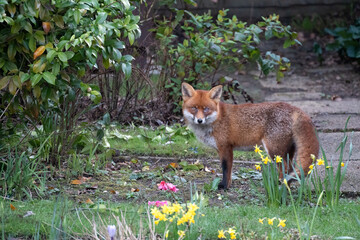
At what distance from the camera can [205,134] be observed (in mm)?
6012

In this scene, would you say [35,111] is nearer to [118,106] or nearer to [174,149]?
[174,149]

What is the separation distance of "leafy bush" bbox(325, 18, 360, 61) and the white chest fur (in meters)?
6.50

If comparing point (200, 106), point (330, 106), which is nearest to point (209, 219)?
point (200, 106)

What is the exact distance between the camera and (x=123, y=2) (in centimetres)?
457

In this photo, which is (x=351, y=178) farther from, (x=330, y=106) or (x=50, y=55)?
(x=330, y=106)

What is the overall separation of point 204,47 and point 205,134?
6.68 feet

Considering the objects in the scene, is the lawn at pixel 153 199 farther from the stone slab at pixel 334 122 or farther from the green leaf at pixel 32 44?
the stone slab at pixel 334 122

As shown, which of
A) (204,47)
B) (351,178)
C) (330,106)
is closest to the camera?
(351,178)

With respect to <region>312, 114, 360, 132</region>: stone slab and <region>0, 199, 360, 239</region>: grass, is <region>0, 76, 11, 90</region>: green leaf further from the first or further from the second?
<region>312, 114, 360, 132</region>: stone slab

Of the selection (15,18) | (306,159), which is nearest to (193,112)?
(306,159)

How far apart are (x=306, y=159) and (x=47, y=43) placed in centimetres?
253

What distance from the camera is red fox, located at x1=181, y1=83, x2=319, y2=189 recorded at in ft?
18.3

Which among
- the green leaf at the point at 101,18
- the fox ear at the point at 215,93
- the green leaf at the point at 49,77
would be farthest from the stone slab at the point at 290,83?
the green leaf at the point at 49,77

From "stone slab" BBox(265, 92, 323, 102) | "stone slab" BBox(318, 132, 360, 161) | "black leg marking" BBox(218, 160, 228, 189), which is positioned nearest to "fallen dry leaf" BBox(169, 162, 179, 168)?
"black leg marking" BBox(218, 160, 228, 189)
